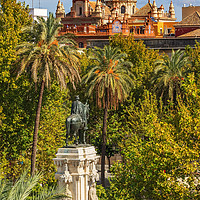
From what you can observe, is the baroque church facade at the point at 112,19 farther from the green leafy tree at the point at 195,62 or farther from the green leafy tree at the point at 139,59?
the green leafy tree at the point at 195,62

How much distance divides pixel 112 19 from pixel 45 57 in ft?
371

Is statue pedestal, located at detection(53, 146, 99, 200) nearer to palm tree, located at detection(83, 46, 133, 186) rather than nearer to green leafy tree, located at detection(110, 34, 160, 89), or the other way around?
palm tree, located at detection(83, 46, 133, 186)

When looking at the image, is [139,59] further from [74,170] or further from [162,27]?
[162,27]

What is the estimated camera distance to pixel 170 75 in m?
54.2

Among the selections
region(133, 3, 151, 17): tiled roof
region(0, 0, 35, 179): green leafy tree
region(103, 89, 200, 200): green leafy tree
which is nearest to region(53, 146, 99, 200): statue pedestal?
region(103, 89, 200, 200): green leafy tree

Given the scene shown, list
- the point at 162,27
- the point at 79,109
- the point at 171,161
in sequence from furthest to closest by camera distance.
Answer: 1. the point at 162,27
2. the point at 79,109
3. the point at 171,161

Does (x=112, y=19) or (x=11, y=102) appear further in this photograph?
(x=112, y=19)

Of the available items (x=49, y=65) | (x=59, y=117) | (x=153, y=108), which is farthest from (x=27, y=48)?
(x=153, y=108)

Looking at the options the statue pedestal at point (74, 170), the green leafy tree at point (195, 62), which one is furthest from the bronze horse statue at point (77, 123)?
the green leafy tree at point (195, 62)

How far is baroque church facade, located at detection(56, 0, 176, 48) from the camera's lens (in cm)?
12619

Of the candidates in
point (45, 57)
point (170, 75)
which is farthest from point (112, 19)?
point (45, 57)

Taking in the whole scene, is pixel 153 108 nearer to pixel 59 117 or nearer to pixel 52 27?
pixel 59 117

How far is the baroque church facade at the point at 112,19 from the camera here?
414 ft

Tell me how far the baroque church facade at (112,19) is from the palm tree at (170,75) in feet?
227
